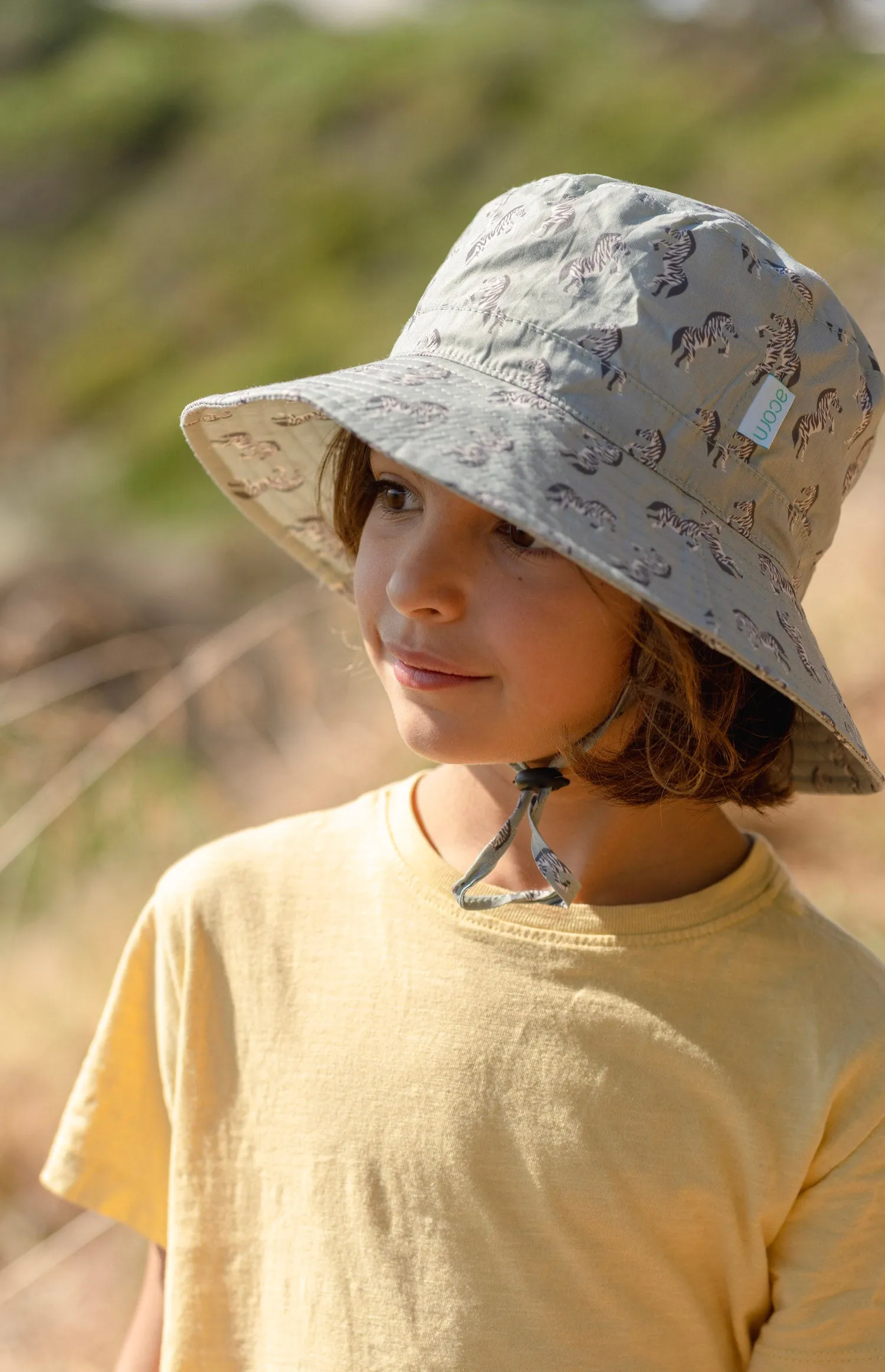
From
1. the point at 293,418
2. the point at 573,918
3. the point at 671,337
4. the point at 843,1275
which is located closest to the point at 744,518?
the point at 671,337

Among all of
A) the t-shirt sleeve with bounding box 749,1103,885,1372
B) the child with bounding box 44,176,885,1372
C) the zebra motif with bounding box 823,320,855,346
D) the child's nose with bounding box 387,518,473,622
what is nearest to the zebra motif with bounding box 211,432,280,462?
the child with bounding box 44,176,885,1372

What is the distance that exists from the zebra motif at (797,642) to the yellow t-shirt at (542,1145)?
22 cm

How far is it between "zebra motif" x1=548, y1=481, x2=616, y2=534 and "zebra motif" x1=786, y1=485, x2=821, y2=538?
221 millimetres

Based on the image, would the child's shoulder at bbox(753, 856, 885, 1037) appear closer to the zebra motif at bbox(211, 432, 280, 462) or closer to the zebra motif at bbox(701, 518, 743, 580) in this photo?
the zebra motif at bbox(701, 518, 743, 580)

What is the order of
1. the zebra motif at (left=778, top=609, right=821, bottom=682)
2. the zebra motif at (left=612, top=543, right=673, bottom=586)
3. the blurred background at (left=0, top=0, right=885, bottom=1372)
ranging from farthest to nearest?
the blurred background at (left=0, top=0, right=885, bottom=1372) → the zebra motif at (left=778, top=609, right=821, bottom=682) → the zebra motif at (left=612, top=543, right=673, bottom=586)

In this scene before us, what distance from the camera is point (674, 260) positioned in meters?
1.12

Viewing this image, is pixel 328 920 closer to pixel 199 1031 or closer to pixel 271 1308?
pixel 199 1031

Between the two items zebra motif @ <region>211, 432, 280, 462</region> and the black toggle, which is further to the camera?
zebra motif @ <region>211, 432, 280, 462</region>

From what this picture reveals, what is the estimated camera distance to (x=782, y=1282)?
3.81 ft

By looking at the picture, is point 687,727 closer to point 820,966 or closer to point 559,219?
point 820,966

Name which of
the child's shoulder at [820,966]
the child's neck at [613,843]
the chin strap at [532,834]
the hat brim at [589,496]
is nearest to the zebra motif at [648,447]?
the hat brim at [589,496]

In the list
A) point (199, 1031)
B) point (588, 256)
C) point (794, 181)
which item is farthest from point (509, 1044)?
point (794, 181)

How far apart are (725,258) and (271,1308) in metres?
1.06

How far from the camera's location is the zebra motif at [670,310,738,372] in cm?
111
